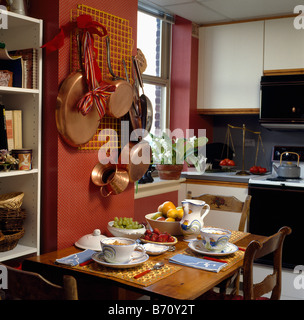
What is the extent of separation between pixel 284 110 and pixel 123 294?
2.12 metres

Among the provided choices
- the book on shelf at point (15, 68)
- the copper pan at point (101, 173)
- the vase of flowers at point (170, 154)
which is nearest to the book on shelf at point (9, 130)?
the book on shelf at point (15, 68)

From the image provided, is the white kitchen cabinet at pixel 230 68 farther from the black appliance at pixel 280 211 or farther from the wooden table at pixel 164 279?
the wooden table at pixel 164 279

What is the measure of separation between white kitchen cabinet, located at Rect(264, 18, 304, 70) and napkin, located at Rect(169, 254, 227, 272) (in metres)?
2.46

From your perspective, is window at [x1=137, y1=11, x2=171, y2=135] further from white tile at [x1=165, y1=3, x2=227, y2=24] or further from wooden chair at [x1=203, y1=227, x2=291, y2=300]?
wooden chair at [x1=203, y1=227, x2=291, y2=300]

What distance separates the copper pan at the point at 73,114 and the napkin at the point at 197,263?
74 cm

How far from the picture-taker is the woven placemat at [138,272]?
158cm

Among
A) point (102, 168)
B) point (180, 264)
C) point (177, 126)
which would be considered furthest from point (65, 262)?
point (177, 126)

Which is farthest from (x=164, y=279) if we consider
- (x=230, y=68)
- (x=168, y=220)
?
(x=230, y=68)

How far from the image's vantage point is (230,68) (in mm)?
4020

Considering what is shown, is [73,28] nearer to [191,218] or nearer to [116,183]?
[116,183]

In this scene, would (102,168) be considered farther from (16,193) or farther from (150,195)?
(150,195)

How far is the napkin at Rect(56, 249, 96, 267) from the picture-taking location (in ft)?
5.74

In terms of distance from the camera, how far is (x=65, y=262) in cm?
175

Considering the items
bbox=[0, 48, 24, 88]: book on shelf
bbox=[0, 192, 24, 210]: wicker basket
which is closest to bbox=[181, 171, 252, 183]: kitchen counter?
bbox=[0, 192, 24, 210]: wicker basket
